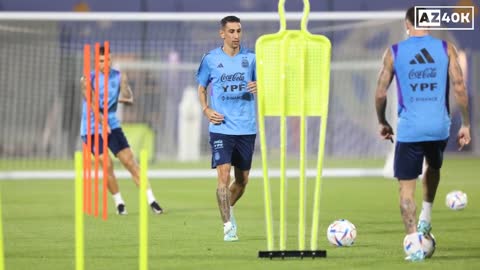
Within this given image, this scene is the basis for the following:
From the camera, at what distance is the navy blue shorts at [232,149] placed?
40.4 ft

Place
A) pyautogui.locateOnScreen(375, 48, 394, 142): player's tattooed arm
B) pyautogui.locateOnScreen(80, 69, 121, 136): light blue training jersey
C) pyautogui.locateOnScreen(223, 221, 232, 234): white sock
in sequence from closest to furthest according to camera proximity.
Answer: pyautogui.locateOnScreen(375, 48, 394, 142): player's tattooed arm < pyautogui.locateOnScreen(223, 221, 232, 234): white sock < pyautogui.locateOnScreen(80, 69, 121, 136): light blue training jersey

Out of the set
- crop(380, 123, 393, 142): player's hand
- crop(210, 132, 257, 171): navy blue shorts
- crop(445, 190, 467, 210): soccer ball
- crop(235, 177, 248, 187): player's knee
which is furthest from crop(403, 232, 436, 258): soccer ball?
crop(445, 190, 467, 210): soccer ball

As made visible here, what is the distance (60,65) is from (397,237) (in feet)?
53.4

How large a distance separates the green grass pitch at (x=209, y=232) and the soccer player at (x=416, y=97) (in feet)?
2.56

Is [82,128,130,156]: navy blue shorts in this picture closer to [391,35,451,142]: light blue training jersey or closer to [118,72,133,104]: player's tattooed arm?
[118,72,133,104]: player's tattooed arm

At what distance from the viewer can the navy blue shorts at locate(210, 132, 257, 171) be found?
12.3 meters

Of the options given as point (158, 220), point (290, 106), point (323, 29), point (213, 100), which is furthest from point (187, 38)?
point (290, 106)

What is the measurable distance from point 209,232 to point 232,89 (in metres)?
1.68

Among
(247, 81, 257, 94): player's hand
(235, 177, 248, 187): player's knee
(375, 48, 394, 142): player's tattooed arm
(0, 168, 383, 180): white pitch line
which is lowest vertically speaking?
(0, 168, 383, 180): white pitch line

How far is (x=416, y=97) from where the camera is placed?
9984 millimetres

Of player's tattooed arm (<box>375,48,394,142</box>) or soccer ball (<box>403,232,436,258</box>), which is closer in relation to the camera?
soccer ball (<box>403,232,436,258</box>)

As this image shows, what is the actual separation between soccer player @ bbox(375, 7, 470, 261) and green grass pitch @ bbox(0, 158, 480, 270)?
30.7 inches

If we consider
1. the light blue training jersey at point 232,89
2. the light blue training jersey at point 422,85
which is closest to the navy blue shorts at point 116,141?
the light blue training jersey at point 232,89

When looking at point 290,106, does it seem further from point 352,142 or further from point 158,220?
point 352,142
